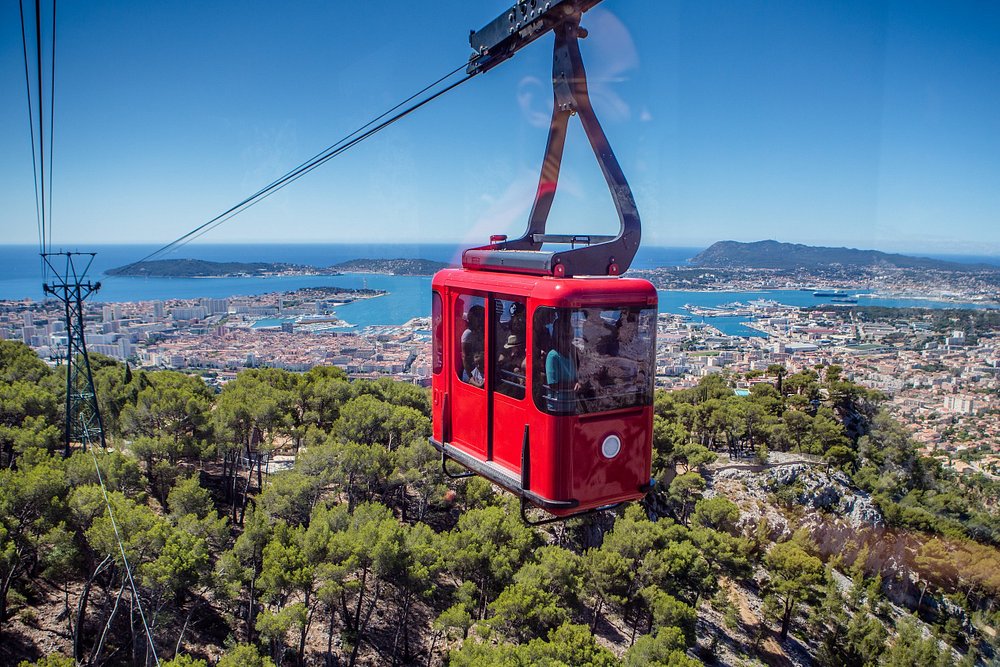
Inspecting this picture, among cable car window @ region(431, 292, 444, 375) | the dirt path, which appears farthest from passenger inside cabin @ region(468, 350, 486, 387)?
the dirt path

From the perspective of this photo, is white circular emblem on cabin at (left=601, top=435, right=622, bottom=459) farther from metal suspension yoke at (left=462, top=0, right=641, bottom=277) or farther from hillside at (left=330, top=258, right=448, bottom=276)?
hillside at (left=330, top=258, right=448, bottom=276)

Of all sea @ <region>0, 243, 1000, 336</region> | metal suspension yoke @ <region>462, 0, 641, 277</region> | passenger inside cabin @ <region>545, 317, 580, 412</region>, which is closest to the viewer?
passenger inside cabin @ <region>545, 317, 580, 412</region>

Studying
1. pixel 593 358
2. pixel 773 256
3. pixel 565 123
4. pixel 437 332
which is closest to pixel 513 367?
pixel 593 358

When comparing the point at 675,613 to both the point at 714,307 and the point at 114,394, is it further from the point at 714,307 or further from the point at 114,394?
the point at 714,307

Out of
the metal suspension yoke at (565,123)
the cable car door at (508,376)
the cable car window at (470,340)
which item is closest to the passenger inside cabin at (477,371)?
the cable car window at (470,340)

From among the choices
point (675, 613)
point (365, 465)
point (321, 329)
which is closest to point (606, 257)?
point (675, 613)

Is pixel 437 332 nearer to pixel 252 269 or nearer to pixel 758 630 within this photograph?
pixel 758 630

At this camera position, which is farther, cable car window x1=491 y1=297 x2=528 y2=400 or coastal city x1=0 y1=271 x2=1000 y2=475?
coastal city x1=0 y1=271 x2=1000 y2=475

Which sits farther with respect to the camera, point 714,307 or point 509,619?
point 714,307
